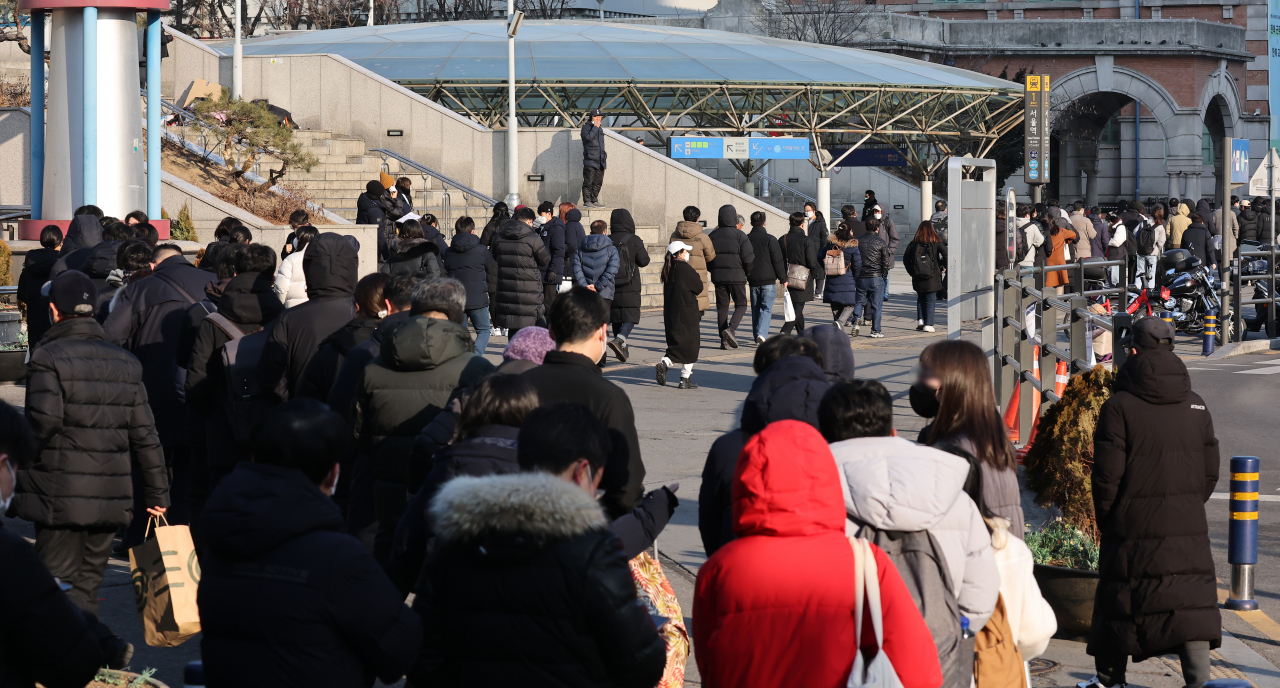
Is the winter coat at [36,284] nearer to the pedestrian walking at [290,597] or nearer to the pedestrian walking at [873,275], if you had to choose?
the pedestrian walking at [290,597]

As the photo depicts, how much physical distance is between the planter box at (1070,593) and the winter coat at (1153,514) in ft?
2.10

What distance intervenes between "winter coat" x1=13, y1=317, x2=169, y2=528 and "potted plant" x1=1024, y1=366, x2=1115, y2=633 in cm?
414

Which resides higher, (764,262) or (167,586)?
(764,262)

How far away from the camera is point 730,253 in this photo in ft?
52.1

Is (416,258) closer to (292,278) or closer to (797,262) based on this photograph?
(292,278)

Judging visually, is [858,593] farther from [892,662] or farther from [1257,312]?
[1257,312]

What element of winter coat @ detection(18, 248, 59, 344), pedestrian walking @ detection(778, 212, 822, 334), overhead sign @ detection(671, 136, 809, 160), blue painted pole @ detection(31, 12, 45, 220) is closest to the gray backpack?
winter coat @ detection(18, 248, 59, 344)

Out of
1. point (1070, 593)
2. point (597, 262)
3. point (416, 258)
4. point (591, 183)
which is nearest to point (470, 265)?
point (597, 262)

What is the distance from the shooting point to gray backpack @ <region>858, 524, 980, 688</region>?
12.5ft

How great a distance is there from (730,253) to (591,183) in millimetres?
8951

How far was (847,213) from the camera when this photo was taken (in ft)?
62.2

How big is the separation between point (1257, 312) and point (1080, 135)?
3641 cm

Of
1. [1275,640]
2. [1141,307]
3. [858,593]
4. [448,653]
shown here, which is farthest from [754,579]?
[1141,307]

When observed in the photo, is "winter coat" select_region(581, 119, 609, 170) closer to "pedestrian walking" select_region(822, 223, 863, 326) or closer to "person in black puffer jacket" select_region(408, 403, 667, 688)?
"pedestrian walking" select_region(822, 223, 863, 326)
